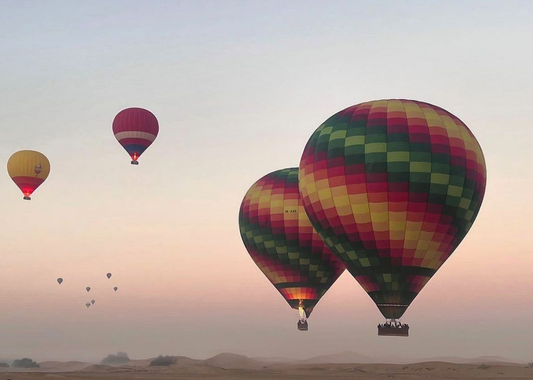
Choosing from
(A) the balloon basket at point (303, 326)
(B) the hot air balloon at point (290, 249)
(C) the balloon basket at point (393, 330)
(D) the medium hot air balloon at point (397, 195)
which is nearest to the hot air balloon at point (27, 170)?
(B) the hot air balloon at point (290, 249)

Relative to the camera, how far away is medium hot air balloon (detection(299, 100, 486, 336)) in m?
32.0

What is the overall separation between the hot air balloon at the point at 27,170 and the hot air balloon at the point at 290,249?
63.4 ft

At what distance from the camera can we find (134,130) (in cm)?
4700

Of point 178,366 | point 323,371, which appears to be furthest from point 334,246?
point 178,366

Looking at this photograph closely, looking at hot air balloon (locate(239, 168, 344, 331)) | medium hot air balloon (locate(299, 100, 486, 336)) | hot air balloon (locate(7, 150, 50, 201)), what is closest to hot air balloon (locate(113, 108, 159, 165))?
hot air balloon (locate(239, 168, 344, 331))

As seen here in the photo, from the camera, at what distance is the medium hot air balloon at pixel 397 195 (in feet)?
105

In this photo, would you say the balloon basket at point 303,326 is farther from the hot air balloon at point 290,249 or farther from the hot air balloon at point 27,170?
the hot air balloon at point 27,170

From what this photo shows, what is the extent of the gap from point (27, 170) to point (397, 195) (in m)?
32.8

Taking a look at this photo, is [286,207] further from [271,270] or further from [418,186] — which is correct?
[418,186]

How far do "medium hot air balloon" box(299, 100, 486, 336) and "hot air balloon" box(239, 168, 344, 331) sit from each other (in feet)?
26.8

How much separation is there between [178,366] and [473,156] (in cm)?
6572

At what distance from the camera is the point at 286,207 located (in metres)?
43.0

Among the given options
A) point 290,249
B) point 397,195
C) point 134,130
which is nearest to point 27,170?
point 134,130

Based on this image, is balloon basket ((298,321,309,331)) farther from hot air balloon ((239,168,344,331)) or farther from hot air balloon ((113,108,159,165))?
hot air balloon ((113,108,159,165))
